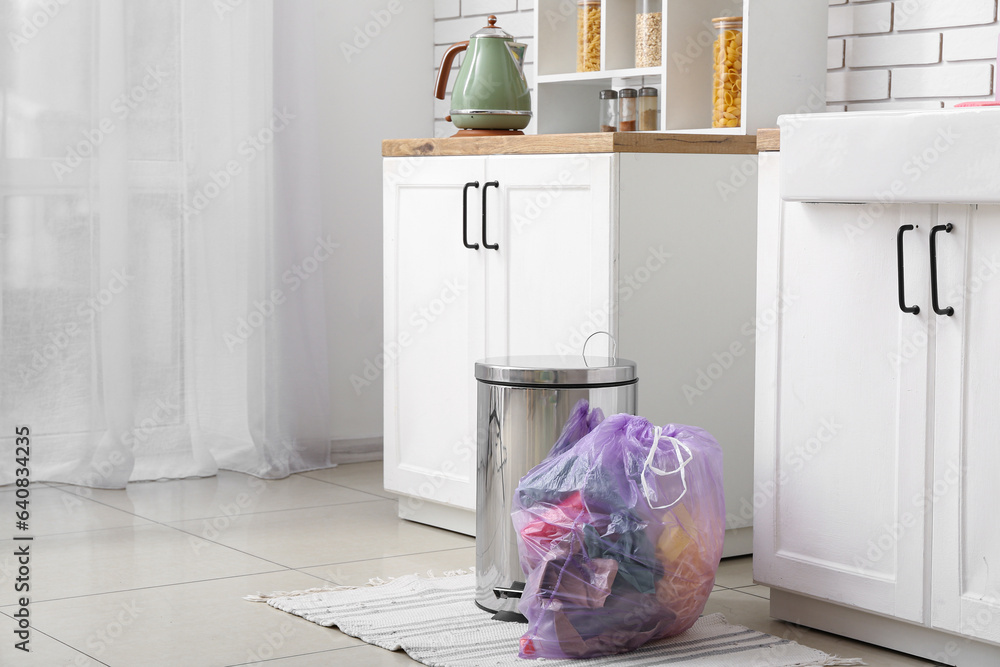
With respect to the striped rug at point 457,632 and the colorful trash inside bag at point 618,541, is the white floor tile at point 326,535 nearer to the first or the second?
the striped rug at point 457,632

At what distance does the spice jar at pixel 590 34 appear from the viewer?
9.93 ft

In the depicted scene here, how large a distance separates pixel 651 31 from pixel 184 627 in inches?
64.3

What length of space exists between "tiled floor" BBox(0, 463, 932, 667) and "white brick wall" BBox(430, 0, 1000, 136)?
1.01m

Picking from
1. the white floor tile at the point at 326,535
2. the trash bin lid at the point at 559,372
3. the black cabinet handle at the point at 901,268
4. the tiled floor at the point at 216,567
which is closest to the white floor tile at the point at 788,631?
the tiled floor at the point at 216,567

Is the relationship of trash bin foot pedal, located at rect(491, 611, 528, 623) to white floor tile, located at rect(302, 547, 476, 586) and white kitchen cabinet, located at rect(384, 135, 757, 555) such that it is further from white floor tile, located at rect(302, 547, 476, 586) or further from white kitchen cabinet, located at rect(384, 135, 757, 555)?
white kitchen cabinet, located at rect(384, 135, 757, 555)

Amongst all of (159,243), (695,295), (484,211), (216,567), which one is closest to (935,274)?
→ (695,295)

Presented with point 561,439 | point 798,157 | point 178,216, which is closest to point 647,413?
point 561,439

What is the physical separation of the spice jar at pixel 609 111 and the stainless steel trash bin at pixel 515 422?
95 centimetres

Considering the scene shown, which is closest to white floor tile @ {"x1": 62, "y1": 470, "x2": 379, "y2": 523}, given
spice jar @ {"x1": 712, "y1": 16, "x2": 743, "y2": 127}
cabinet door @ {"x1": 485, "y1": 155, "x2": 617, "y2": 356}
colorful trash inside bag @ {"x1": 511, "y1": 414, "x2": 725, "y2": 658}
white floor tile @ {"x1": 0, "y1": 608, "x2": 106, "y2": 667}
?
cabinet door @ {"x1": 485, "y1": 155, "x2": 617, "y2": 356}

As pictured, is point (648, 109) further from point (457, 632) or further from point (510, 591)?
point (457, 632)

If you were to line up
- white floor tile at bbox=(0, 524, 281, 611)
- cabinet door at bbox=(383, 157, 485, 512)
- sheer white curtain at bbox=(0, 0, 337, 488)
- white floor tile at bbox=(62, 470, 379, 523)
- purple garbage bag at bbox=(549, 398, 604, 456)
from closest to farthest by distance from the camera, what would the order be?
1. purple garbage bag at bbox=(549, 398, 604, 456)
2. white floor tile at bbox=(0, 524, 281, 611)
3. cabinet door at bbox=(383, 157, 485, 512)
4. white floor tile at bbox=(62, 470, 379, 523)
5. sheer white curtain at bbox=(0, 0, 337, 488)

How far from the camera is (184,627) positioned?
210cm

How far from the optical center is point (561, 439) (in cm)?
214

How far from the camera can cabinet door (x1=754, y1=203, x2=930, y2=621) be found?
1.91 m
